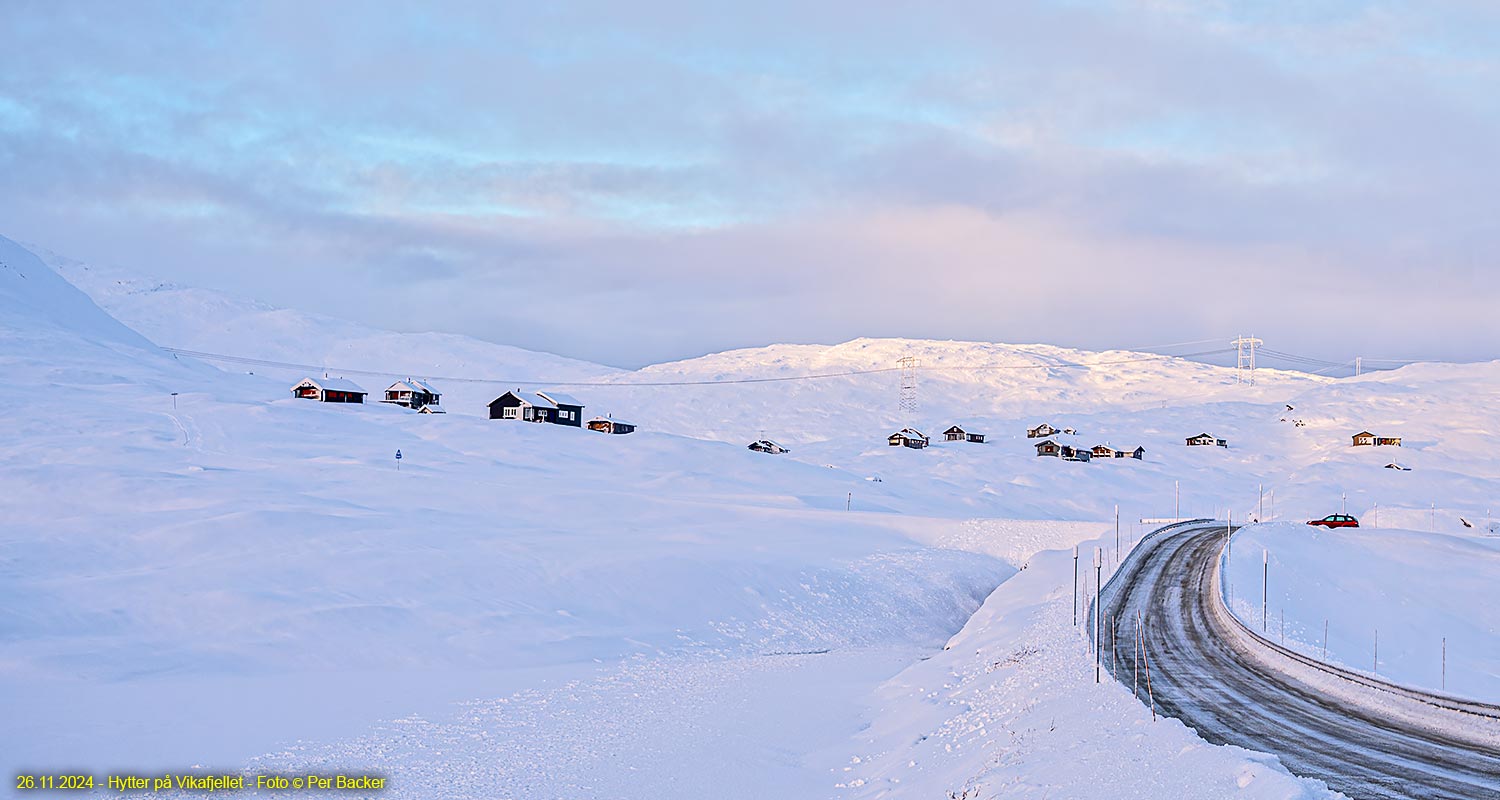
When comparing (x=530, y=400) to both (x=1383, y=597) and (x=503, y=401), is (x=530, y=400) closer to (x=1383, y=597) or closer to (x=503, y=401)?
(x=503, y=401)

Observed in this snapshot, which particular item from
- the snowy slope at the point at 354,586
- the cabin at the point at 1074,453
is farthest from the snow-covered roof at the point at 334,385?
the cabin at the point at 1074,453

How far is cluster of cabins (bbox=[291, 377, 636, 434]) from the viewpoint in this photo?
124 metres

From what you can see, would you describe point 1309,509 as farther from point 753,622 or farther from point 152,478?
point 152,478

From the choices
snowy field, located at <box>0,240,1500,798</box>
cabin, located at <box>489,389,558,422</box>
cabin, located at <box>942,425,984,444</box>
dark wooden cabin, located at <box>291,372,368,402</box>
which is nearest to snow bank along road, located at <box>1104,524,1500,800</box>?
snowy field, located at <box>0,240,1500,798</box>

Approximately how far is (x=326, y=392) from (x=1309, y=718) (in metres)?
121

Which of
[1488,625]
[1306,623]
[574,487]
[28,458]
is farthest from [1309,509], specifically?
[28,458]

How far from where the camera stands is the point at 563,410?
131875 mm

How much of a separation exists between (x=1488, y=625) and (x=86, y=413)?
102595 millimetres

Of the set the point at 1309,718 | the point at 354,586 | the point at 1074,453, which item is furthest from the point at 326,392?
the point at 1309,718

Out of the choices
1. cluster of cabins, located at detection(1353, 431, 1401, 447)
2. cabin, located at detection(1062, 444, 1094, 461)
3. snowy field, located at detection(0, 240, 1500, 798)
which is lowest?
snowy field, located at detection(0, 240, 1500, 798)

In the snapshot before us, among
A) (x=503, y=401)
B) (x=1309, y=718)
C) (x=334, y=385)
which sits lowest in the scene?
(x=1309, y=718)

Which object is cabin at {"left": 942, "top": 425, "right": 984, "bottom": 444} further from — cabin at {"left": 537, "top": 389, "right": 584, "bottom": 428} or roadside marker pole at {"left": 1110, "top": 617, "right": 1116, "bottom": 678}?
roadside marker pole at {"left": 1110, "top": 617, "right": 1116, "bottom": 678}

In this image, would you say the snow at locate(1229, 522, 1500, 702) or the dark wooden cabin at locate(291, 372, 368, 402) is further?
the dark wooden cabin at locate(291, 372, 368, 402)

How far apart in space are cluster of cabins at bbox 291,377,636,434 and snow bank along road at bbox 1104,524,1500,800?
96992mm
